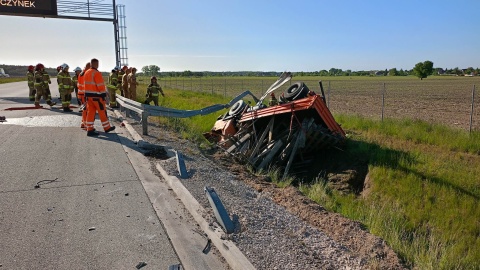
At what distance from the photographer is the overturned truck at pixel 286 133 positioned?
8.64 m

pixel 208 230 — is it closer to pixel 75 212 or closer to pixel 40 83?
pixel 75 212

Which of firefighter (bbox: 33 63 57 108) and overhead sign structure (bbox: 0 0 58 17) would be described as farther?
overhead sign structure (bbox: 0 0 58 17)

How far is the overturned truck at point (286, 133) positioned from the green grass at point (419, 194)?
0.85m

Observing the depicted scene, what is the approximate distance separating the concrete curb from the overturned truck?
3.45m

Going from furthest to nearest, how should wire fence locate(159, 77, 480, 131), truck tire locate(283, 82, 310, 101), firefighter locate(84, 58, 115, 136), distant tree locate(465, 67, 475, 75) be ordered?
distant tree locate(465, 67, 475, 75) < wire fence locate(159, 77, 480, 131) < truck tire locate(283, 82, 310, 101) < firefighter locate(84, 58, 115, 136)

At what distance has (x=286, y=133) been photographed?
9.12 meters

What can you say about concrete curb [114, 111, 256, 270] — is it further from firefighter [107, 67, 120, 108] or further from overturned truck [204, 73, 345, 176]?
firefighter [107, 67, 120, 108]

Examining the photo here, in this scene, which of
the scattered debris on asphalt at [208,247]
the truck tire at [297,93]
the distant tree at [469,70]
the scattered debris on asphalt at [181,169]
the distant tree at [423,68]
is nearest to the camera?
the scattered debris on asphalt at [208,247]

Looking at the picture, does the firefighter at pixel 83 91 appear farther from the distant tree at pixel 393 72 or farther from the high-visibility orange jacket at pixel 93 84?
the distant tree at pixel 393 72

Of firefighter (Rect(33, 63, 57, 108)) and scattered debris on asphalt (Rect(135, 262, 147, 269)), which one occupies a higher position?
firefighter (Rect(33, 63, 57, 108))

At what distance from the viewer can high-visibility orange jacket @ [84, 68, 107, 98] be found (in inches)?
357

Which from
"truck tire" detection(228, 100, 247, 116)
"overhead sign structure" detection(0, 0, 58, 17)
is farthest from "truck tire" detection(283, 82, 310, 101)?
"overhead sign structure" detection(0, 0, 58, 17)

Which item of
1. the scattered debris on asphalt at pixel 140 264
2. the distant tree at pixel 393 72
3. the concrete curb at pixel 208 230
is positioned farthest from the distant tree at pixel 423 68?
the scattered debris on asphalt at pixel 140 264

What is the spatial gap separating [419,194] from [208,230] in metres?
4.44
